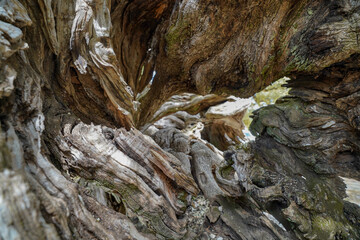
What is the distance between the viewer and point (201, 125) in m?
5.55

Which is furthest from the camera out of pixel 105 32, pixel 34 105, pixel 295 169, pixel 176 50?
pixel 295 169

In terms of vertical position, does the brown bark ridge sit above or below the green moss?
above

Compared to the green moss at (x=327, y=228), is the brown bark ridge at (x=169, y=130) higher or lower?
higher

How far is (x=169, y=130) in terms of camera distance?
13.4 feet

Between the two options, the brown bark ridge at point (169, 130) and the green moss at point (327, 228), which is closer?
the brown bark ridge at point (169, 130)

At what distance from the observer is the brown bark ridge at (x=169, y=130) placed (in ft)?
4.21

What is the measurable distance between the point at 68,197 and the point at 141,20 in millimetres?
2993

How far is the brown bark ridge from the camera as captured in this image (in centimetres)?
128

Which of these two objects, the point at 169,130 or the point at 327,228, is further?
the point at 169,130

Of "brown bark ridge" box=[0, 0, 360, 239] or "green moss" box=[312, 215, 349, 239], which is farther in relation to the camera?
"green moss" box=[312, 215, 349, 239]

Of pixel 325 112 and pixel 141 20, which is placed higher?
pixel 141 20

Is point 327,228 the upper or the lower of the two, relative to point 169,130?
lower

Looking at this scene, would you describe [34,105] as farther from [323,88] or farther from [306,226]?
[323,88]

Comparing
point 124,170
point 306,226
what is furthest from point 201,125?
point 124,170
